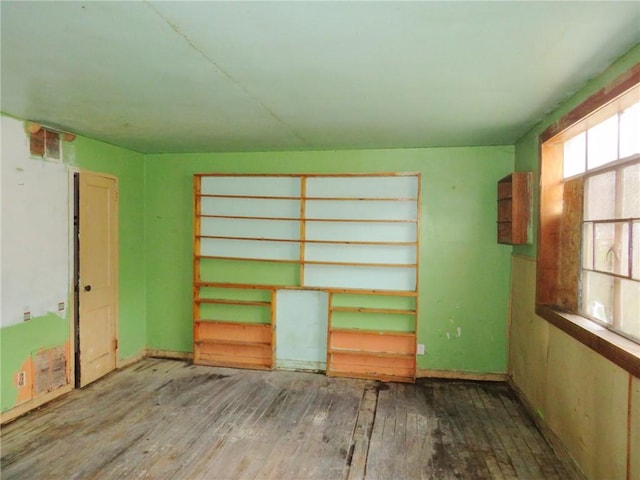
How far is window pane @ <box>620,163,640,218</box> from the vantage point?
217 cm

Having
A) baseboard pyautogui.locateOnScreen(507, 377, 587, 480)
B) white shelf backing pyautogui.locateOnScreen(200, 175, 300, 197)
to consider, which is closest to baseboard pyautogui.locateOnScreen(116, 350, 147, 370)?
white shelf backing pyautogui.locateOnScreen(200, 175, 300, 197)

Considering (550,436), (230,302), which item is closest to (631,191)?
(550,436)

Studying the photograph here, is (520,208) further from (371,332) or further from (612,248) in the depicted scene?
(371,332)

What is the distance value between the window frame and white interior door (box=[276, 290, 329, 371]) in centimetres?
230

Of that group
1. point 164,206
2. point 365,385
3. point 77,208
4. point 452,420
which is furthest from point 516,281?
point 77,208

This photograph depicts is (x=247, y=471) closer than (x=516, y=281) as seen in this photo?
Yes

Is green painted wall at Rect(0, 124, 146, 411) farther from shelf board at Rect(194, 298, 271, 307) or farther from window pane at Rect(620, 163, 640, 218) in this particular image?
window pane at Rect(620, 163, 640, 218)

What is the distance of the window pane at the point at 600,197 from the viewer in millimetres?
2434

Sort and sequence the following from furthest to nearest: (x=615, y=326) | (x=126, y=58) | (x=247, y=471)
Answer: (x=247, y=471) < (x=615, y=326) < (x=126, y=58)

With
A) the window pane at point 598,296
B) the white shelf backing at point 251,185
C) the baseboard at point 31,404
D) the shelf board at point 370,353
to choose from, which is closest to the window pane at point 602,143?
the window pane at point 598,296

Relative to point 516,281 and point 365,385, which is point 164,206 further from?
point 516,281

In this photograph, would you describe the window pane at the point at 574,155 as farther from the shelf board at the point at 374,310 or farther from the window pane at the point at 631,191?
the shelf board at the point at 374,310

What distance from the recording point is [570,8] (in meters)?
1.60

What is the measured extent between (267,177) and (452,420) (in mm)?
3196
